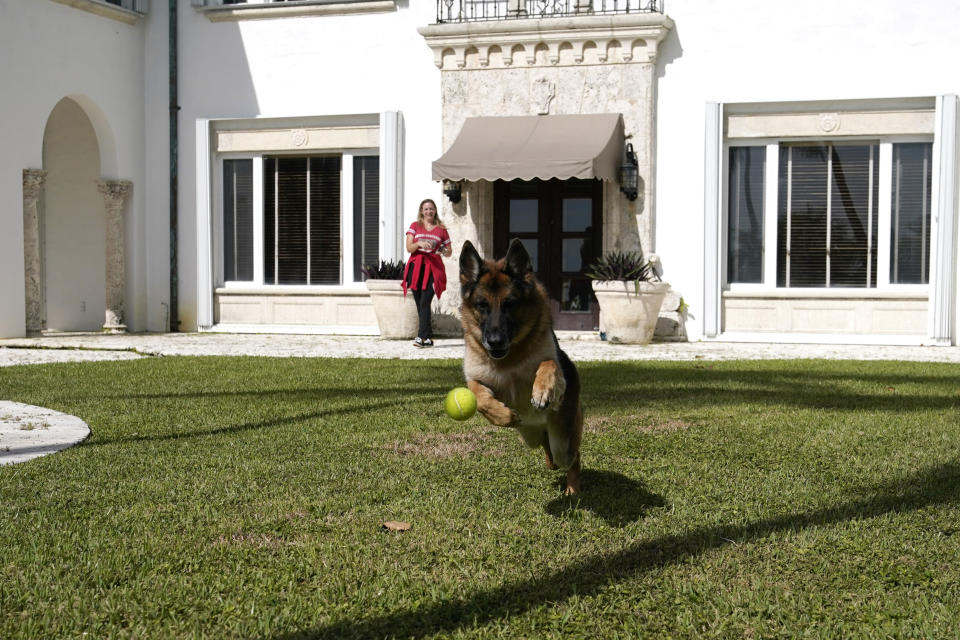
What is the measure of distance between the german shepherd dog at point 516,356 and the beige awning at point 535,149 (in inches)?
399

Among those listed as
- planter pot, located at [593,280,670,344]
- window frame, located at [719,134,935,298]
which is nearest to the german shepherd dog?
planter pot, located at [593,280,670,344]

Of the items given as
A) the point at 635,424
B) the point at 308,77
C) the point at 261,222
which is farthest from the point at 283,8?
the point at 635,424

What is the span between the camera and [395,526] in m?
4.17

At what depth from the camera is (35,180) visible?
53.1 feet

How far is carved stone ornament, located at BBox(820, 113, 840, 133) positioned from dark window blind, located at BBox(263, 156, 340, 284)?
26.4ft

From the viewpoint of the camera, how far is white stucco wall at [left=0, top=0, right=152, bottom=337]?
51.9 feet

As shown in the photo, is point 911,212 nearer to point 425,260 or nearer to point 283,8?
point 425,260

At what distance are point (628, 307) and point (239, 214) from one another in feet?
24.4

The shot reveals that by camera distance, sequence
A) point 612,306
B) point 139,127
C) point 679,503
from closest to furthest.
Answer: point 679,503 → point 612,306 → point 139,127

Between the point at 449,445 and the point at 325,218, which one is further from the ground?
the point at 325,218

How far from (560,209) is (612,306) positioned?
2631 millimetres

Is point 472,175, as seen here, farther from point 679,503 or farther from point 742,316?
point 679,503

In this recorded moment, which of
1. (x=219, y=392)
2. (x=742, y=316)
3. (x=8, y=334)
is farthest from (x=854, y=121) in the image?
(x=8, y=334)

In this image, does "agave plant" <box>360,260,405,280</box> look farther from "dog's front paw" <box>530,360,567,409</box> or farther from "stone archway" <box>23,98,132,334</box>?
"dog's front paw" <box>530,360,567,409</box>
